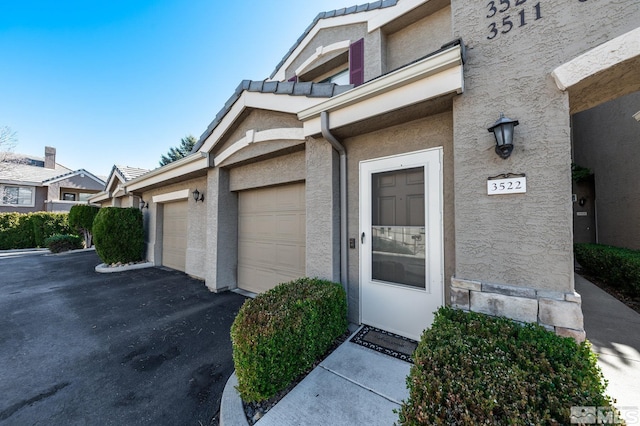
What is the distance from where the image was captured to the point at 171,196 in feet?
25.9

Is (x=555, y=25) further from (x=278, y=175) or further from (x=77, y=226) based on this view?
(x=77, y=226)

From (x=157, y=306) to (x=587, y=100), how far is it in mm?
7705

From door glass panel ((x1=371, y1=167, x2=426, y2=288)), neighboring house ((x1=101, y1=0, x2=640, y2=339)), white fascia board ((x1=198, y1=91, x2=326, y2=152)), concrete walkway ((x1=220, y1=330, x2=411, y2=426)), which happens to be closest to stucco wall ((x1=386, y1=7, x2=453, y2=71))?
neighboring house ((x1=101, y1=0, x2=640, y2=339))

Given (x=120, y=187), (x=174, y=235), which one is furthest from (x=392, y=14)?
(x=120, y=187)

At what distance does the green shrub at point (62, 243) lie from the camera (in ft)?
41.1

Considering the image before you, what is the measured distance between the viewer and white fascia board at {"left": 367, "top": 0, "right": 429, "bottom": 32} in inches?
186

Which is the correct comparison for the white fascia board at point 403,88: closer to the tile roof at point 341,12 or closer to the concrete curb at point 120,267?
the tile roof at point 341,12

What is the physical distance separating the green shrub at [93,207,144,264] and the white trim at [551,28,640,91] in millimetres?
12067

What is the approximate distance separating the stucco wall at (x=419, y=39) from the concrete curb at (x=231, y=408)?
259 inches

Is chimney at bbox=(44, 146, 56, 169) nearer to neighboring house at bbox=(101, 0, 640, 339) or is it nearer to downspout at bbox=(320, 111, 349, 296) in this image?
neighboring house at bbox=(101, 0, 640, 339)

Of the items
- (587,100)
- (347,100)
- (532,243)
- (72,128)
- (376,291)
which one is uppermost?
(72,128)

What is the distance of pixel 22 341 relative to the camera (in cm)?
359

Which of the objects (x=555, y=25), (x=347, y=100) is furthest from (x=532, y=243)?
(x=347, y=100)

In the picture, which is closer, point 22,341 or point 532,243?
point 532,243
